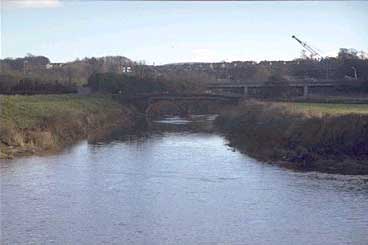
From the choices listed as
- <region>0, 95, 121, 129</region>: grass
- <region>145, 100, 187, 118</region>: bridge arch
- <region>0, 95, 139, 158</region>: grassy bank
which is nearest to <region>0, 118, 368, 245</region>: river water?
<region>0, 95, 139, 158</region>: grassy bank

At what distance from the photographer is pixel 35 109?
38.4 m

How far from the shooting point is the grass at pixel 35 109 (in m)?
33.8

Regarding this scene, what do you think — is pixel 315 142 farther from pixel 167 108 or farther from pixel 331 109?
pixel 167 108

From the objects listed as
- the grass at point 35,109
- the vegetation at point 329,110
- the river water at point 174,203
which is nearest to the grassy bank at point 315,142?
the vegetation at point 329,110

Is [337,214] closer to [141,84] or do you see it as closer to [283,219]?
[283,219]

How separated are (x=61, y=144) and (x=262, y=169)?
13.2 meters

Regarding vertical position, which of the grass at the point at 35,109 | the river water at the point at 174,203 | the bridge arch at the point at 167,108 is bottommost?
the river water at the point at 174,203

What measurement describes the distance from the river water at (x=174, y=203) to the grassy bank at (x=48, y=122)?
280 cm

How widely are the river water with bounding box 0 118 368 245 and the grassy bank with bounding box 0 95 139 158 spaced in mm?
2804

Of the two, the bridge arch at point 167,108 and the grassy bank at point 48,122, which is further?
the bridge arch at point 167,108

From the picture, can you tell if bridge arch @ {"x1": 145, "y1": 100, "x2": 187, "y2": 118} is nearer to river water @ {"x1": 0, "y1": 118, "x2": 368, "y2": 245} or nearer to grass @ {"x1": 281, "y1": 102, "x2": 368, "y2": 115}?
grass @ {"x1": 281, "y1": 102, "x2": 368, "y2": 115}

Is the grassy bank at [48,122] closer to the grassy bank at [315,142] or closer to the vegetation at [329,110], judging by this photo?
the grassy bank at [315,142]

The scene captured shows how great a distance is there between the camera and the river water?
1488 cm

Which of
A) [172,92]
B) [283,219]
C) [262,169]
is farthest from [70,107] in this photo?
[283,219]
